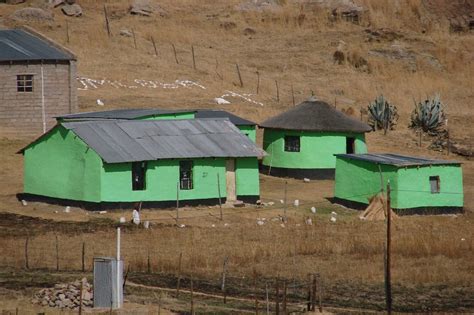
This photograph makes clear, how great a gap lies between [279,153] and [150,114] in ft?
22.1

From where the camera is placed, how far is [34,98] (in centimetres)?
6141

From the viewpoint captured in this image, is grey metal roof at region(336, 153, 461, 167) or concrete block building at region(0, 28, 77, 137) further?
concrete block building at region(0, 28, 77, 137)

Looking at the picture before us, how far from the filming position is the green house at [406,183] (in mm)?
50406

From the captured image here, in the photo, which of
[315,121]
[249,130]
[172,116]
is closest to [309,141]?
[315,121]

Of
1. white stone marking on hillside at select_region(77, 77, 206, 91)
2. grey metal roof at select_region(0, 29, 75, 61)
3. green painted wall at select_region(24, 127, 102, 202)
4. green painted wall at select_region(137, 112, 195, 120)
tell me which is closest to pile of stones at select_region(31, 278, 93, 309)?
green painted wall at select_region(24, 127, 102, 202)

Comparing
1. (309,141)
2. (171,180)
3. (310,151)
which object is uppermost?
(309,141)

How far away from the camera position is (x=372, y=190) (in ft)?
168

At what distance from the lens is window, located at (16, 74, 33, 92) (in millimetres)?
61125

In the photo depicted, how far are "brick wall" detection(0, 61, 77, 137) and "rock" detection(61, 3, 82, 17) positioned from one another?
2395cm

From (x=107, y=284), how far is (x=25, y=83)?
97.7 ft

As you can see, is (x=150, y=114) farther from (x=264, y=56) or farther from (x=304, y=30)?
(x=304, y=30)

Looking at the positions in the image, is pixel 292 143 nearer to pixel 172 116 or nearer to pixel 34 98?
pixel 172 116

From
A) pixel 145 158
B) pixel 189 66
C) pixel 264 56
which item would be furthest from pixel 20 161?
pixel 264 56

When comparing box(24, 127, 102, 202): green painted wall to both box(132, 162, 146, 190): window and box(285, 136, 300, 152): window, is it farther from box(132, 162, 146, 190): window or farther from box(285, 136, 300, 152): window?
box(285, 136, 300, 152): window
